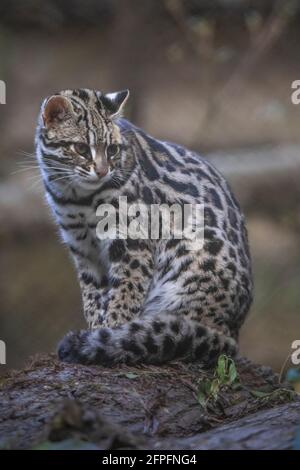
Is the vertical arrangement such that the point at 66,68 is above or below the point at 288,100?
above

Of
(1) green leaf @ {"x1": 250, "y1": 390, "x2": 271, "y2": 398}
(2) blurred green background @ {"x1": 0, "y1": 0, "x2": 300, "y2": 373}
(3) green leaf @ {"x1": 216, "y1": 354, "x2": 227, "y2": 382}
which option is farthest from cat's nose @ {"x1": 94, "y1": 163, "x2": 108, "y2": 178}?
(2) blurred green background @ {"x1": 0, "y1": 0, "x2": 300, "y2": 373}

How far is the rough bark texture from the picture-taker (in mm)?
3076

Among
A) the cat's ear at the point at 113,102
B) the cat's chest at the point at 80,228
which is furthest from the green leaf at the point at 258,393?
the cat's ear at the point at 113,102

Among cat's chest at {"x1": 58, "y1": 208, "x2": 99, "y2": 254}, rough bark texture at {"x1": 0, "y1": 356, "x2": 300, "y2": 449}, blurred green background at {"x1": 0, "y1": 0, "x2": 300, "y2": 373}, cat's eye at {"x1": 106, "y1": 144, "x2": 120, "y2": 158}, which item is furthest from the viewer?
blurred green background at {"x1": 0, "y1": 0, "x2": 300, "y2": 373}

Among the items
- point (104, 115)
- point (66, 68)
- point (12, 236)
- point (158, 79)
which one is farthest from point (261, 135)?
point (104, 115)

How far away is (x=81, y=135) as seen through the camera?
4.60 meters

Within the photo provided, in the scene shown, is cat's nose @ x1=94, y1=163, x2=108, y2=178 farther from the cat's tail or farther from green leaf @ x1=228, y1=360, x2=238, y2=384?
green leaf @ x1=228, y1=360, x2=238, y2=384

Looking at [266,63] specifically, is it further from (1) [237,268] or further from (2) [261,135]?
(1) [237,268]

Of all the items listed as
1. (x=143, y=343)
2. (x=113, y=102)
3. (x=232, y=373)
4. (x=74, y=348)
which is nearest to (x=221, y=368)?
(x=232, y=373)

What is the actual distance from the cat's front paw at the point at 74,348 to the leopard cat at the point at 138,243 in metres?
0.29

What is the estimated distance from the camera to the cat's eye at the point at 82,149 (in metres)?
4.59

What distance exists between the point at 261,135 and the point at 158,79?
1.34m

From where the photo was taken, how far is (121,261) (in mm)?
4750

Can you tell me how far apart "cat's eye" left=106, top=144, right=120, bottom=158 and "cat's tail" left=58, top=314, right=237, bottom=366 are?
2.96 ft
